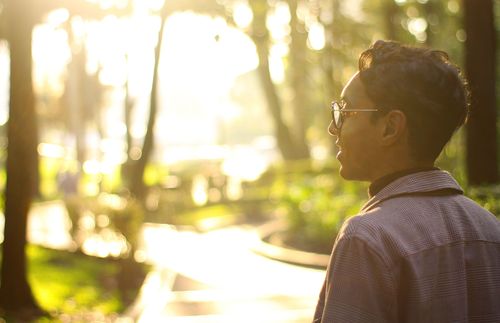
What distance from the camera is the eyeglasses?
2344 millimetres

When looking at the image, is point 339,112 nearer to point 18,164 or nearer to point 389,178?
point 389,178

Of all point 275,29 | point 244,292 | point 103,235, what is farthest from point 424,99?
point 275,29

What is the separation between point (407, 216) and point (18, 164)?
29.2ft

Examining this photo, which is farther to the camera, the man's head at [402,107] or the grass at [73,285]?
the grass at [73,285]

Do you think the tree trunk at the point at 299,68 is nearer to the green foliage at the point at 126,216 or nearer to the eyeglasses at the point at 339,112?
the green foliage at the point at 126,216

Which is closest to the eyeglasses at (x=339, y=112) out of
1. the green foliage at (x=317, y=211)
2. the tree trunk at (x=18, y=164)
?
the tree trunk at (x=18, y=164)

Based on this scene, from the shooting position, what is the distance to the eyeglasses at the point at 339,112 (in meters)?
2.34

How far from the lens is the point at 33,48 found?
35.4ft

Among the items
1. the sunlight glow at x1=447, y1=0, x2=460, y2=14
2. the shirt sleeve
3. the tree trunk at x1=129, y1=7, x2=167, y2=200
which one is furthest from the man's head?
the sunlight glow at x1=447, y1=0, x2=460, y2=14

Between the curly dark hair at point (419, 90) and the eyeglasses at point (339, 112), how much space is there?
0.27ft

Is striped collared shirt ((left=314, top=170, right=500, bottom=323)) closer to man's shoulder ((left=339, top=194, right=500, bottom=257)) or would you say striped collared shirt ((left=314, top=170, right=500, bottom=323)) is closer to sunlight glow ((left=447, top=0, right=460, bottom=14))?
man's shoulder ((left=339, top=194, right=500, bottom=257))

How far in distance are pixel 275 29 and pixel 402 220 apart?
20.2 meters

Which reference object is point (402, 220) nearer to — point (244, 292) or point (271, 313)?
point (271, 313)

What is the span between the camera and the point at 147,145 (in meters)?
15.2
